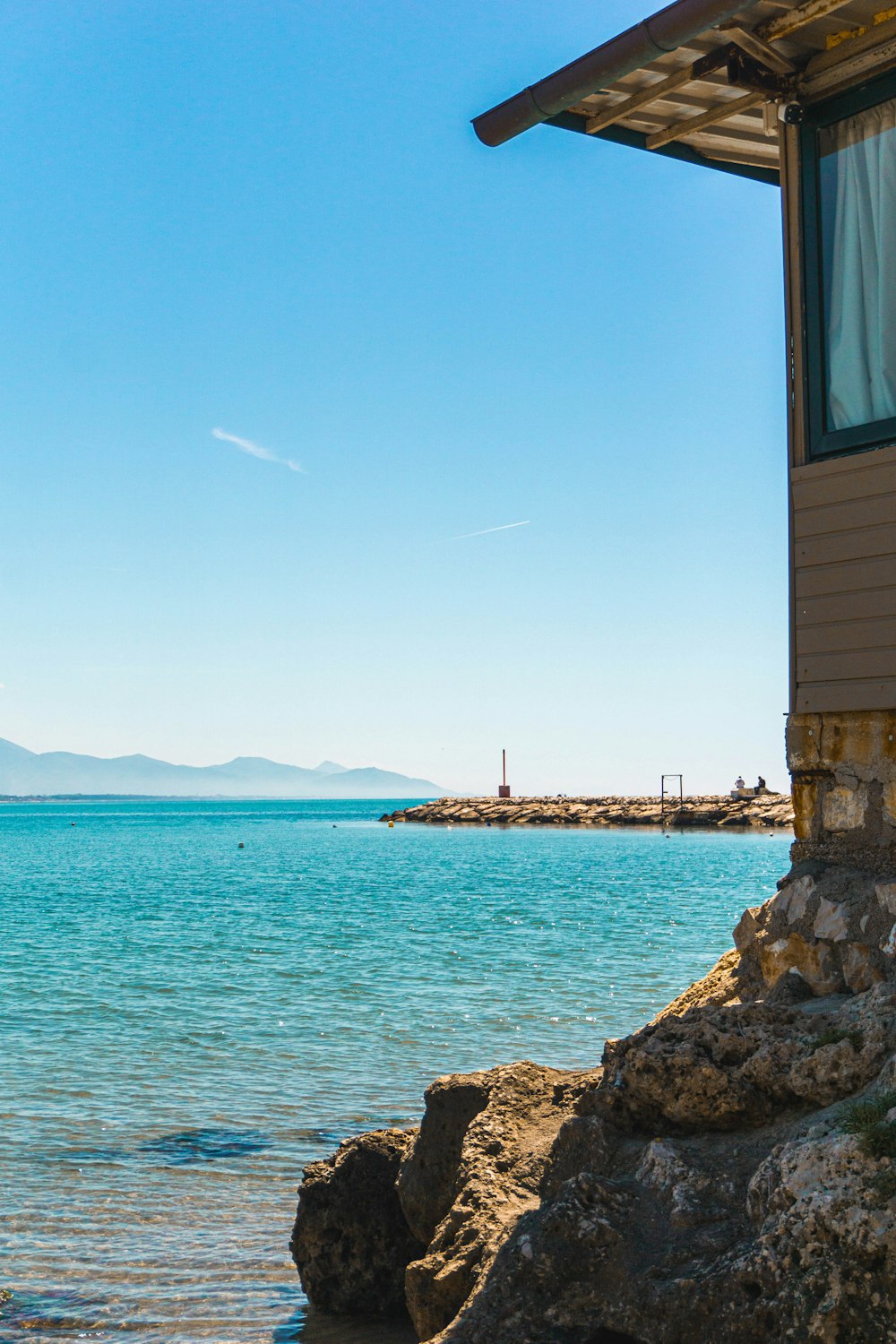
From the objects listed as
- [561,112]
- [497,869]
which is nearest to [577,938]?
[561,112]

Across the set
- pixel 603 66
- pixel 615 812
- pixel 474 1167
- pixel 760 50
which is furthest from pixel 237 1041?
pixel 615 812

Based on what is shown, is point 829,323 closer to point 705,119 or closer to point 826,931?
point 705,119

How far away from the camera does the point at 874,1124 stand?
12.9 ft

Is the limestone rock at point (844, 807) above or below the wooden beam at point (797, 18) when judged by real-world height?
below

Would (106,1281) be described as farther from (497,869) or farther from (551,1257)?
(497,869)

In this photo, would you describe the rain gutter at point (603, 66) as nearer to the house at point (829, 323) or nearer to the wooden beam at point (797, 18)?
the house at point (829, 323)

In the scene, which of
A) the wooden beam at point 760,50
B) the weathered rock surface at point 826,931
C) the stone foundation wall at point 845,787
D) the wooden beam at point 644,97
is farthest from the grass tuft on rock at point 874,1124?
the wooden beam at point 644,97

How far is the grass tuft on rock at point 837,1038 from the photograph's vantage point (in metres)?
4.66

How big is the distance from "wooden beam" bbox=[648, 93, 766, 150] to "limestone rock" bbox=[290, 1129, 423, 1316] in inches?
237

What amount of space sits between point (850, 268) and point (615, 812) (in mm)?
87687

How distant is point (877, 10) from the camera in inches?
246

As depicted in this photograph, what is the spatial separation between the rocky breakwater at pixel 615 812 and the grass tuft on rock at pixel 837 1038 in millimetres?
68301

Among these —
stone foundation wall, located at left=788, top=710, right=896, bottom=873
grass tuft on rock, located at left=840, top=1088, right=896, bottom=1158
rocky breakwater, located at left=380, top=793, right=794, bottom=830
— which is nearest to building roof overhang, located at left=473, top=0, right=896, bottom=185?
stone foundation wall, located at left=788, top=710, right=896, bottom=873

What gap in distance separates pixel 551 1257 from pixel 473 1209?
A: 0.87 metres
